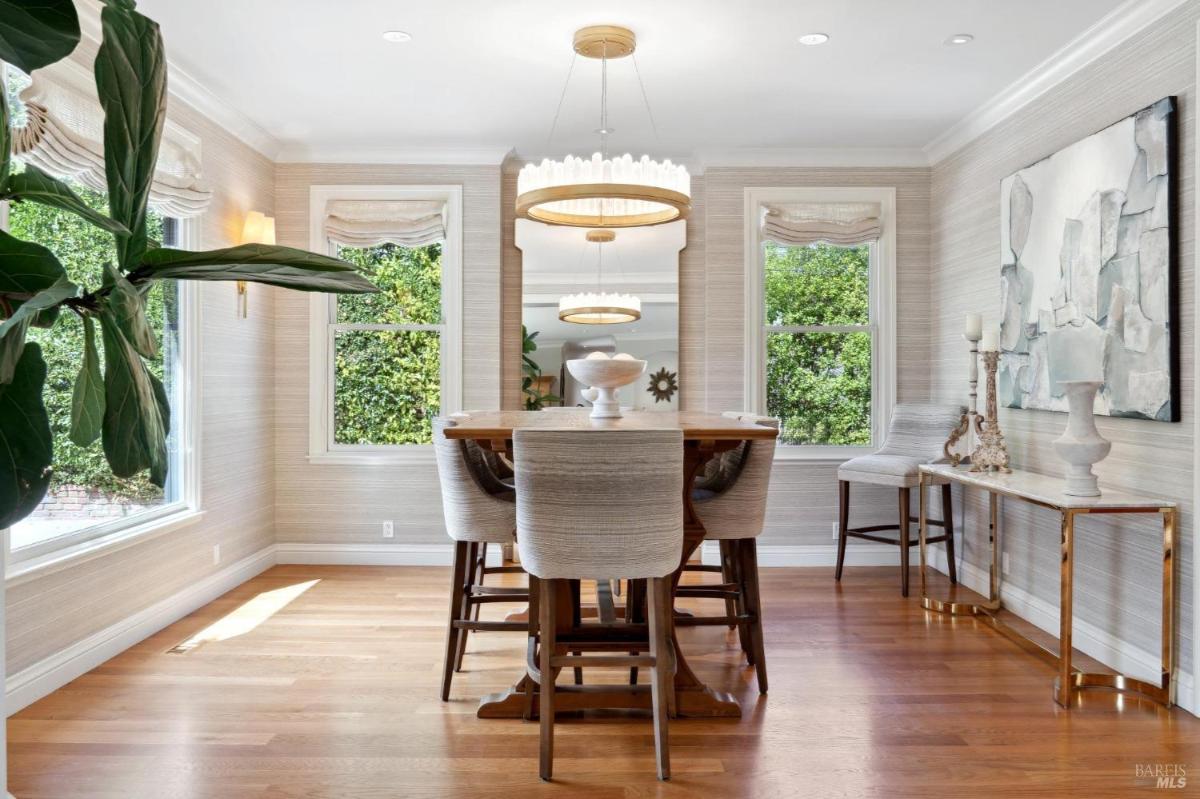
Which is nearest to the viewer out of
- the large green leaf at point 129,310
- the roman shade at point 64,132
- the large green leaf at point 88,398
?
the large green leaf at point 129,310

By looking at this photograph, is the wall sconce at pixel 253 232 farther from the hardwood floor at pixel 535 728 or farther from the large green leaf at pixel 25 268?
the large green leaf at pixel 25 268

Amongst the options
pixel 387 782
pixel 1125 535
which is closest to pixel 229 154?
pixel 387 782

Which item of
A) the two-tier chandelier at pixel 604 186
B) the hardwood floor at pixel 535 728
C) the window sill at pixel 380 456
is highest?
the two-tier chandelier at pixel 604 186

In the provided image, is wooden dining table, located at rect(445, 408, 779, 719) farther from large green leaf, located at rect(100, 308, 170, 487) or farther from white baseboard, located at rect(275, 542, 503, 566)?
white baseboard, located at rect(275, 542, 503, 566)

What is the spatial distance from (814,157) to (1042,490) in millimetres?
2799

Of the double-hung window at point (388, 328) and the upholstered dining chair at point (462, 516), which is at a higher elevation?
the double-hung window at point (388, 328)

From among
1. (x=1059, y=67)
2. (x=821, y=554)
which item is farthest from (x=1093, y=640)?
(x=1059, y=67)

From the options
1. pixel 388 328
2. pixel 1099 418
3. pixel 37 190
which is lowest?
pixel 1099 418

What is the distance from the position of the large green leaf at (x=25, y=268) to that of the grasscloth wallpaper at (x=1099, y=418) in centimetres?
339

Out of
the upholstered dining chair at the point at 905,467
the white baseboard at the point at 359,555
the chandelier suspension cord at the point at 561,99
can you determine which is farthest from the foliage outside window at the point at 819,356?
the white baseboard at the point at 359,555

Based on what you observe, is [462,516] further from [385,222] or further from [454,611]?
[385,222]

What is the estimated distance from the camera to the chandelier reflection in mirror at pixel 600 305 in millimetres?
5383

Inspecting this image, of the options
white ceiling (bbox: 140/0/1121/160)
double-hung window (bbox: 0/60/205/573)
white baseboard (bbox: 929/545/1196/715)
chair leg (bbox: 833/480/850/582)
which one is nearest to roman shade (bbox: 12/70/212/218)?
double-hung window (bbox: 0/60/205/573)

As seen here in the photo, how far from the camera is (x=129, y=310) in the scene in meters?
0.49
